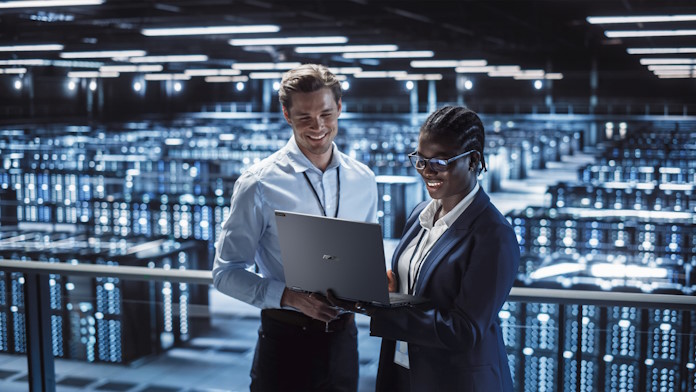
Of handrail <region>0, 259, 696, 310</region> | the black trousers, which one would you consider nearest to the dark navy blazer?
the black trousers

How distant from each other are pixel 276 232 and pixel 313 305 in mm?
253

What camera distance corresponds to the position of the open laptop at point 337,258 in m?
1.53

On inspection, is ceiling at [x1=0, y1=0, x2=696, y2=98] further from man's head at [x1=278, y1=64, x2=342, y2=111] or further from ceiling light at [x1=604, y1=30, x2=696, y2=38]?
man's head at [x1=278, y1=64, x2=342, y2=111]

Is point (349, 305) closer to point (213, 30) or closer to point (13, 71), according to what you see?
point (213, 30)

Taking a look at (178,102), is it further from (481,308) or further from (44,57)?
(481,308)

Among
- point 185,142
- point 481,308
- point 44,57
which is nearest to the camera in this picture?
point 481,308

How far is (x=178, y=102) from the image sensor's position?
23.5m

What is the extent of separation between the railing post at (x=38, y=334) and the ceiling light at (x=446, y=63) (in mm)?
15805

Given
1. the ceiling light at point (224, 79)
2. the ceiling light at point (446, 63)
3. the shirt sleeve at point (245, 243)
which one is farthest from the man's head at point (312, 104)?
the ceiling light at point (224, 79)

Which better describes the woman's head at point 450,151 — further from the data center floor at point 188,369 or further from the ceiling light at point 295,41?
the ceiling light at point 295,41

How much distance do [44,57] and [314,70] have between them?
52.1 ft

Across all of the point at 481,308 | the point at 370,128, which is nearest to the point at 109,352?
the point at 481,308

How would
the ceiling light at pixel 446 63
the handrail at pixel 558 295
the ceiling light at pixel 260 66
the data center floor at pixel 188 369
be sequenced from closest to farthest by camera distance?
the handrail at pixel 558 295
the data center floor at pixel 188 369
the ceiling light at pixel 260 66
the ceiling light at pixel 446 63

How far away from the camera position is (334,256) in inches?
62.7
